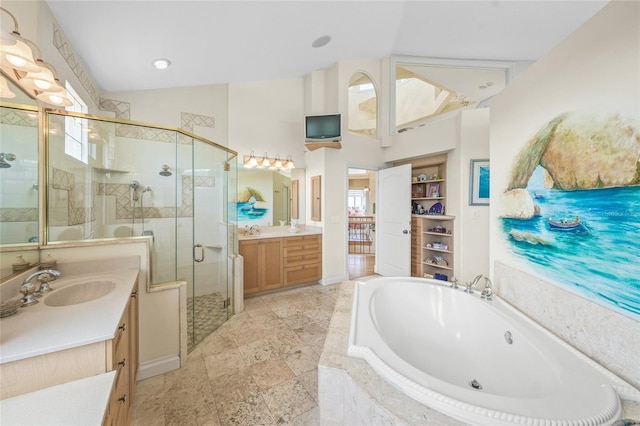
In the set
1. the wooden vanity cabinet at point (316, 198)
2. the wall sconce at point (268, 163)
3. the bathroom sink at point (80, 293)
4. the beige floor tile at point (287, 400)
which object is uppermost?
the wall sconce at point (268, 163)

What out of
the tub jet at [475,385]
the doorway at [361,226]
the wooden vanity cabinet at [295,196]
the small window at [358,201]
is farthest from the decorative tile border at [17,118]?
the small window at [358,201]

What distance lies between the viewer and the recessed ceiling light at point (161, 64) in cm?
241

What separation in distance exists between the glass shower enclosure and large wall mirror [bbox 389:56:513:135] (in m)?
3.21

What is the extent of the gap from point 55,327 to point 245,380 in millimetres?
1252

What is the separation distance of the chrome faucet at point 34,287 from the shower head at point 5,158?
2.11 feet

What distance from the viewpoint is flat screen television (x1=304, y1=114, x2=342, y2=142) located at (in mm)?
3594

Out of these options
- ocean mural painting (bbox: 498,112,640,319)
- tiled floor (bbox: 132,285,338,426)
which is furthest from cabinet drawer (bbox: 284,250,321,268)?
ocean mural painting (bbox: 498,112,640,319)

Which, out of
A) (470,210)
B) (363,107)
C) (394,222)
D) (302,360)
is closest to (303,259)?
(394,222)

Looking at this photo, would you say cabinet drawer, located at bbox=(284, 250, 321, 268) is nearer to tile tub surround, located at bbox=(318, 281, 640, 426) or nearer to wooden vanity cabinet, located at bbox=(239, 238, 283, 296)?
wooden vanity cabinet, located at bbox=(239, 238, 283, 296)

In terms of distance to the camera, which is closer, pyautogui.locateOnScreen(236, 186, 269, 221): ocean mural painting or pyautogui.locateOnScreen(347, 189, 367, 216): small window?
pyautogui.locateOnScreen(236, 186, 269, 221): ocean mural painting

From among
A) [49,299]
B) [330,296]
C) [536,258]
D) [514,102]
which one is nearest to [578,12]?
[514,102]

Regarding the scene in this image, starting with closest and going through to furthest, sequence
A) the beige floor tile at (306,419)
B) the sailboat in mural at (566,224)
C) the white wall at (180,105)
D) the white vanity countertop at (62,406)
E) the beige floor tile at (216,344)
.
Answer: the white vanity countertop at (62,406) < the sailboat in mural at (566,224) < the beige floor tile at (306,419) < the beige floor tile at (216,344) < the white wall at (180,105)

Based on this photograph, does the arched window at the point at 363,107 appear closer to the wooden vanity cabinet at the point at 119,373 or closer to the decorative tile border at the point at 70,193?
the decorative tile border at the point at 70,193

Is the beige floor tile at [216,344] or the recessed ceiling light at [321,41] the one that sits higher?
the recessed ceiling light at [321,41]
